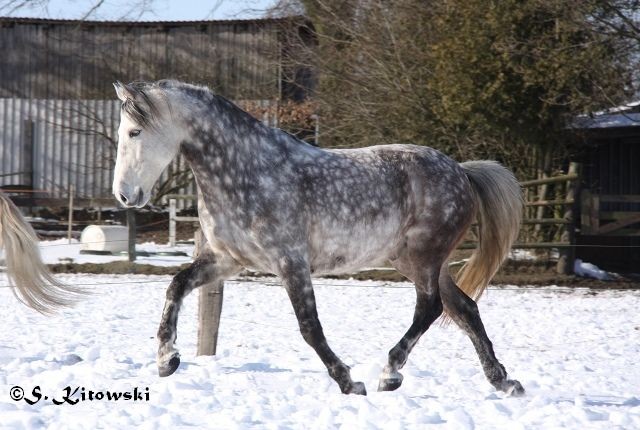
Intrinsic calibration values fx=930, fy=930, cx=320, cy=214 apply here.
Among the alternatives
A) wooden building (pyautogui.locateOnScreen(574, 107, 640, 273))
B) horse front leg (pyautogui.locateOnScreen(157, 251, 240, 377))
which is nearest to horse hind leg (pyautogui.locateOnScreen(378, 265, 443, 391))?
horse front leg (pyautogui.locateOnScreen(157, 251, 240, 377))

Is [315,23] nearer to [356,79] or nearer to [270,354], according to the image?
[356,79]

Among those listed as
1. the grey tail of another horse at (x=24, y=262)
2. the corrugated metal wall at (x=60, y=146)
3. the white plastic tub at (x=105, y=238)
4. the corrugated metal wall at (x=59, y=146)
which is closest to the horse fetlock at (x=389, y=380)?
the grey tail of another horse at (x=24, y=262)

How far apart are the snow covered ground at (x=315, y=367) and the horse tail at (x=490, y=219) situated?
65cm

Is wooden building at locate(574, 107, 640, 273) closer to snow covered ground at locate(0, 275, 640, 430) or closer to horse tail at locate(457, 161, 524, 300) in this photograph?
snow covered ground at locate(0, 275, 640, 430)

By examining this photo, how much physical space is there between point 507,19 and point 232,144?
9.56 meters

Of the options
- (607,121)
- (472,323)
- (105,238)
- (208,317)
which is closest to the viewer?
(472,323)

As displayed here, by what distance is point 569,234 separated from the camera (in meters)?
14.0

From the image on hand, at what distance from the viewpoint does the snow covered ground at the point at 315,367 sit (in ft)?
14.8

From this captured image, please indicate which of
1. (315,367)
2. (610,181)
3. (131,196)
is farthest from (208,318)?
(610,181)

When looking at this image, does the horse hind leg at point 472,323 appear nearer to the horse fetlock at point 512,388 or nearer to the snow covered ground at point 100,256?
the horse fetlock at point 512,388

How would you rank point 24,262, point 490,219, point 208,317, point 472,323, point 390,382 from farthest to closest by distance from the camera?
point 208,317 → point 490,219 → point 472,323 → point 24,262 → point 390,382

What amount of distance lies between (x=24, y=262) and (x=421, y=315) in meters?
2.37

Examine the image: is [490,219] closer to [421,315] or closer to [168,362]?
[421,315]

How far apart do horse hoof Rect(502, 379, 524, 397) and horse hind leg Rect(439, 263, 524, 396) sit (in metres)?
0.02
